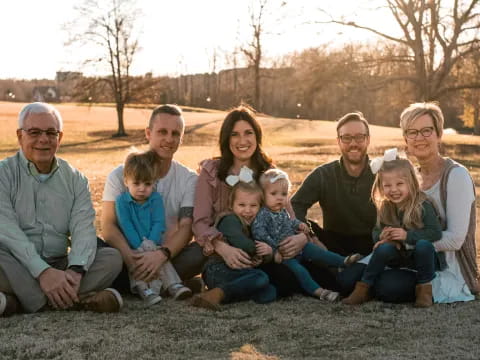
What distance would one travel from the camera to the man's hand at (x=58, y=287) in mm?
4184

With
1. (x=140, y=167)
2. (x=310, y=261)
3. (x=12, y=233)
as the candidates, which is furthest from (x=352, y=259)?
(x=12, y=233)

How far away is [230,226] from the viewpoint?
4762mm

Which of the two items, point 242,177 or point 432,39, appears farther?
point 432,39

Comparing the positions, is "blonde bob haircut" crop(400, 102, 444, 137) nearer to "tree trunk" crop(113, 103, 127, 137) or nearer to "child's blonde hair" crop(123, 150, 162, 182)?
"child's blonde hair" crop(123, 150, 162, 182)

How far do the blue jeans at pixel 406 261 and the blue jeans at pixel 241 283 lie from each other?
71cm

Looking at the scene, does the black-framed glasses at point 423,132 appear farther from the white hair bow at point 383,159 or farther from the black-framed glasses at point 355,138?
the black-framed glasses at point 355,138

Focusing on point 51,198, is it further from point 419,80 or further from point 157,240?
point 419,80

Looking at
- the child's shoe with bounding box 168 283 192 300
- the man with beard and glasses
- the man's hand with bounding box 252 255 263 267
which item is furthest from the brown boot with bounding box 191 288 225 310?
the man with beard and glasses

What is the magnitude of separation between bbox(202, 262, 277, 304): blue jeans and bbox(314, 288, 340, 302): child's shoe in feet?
1.08

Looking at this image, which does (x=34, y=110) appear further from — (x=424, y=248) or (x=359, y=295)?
(x=424, y=248)

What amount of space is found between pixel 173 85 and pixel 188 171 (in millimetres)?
72386

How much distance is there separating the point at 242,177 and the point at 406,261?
4.45ft

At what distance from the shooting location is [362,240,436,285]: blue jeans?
436 centimetres

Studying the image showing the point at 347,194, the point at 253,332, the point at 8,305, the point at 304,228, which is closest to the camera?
the point at 253,332
